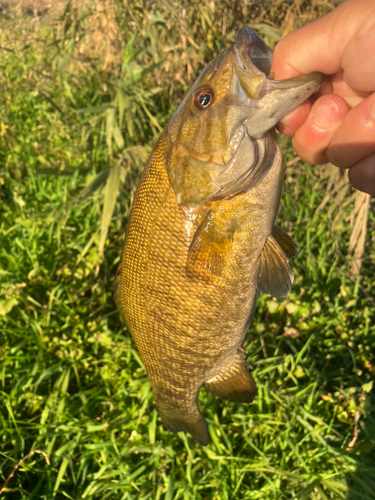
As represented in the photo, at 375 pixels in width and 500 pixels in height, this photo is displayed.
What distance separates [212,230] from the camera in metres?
1.39

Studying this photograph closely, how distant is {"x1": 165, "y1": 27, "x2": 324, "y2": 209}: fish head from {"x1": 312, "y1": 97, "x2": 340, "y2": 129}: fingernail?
17 centimetres

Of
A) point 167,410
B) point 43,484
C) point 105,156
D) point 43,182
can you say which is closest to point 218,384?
point 167,410

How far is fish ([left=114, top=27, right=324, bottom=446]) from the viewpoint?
1229 millimetres

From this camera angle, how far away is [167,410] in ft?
6.10

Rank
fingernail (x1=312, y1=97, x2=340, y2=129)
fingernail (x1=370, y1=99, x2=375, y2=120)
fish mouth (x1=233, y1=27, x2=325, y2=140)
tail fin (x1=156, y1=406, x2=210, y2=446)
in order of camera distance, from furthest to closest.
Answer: tail fin (x1=156, y1=406, x2=210, y2=446)
fingernail (x1=312, y1=97, x2=340, y2=129)
fingernail (x1=370, y1=99, x2=375, y2=120)
fish mouth (x1=233, y1=27, x2=325, y2=140)

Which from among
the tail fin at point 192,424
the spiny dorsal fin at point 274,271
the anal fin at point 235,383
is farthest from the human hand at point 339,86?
the tail fin at point 192,424

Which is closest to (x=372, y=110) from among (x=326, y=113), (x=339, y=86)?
(x=326, y=113)

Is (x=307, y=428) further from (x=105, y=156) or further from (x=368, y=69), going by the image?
(x=105, y=156)

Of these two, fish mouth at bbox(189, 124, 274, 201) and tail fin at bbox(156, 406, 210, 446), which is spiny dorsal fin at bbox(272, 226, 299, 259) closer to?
fish mouth at bbox(189, 124, 274, 201)

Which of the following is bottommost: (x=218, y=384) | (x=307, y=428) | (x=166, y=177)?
(x=307, y=428)

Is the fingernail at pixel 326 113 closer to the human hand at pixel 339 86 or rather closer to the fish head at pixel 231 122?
the human hand at pixel 339 86

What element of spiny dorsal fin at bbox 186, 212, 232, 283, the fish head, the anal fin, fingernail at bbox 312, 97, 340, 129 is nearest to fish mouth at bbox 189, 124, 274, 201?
the fish head

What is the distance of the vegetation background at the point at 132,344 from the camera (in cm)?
212

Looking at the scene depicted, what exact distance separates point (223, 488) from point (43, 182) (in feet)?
10.6
